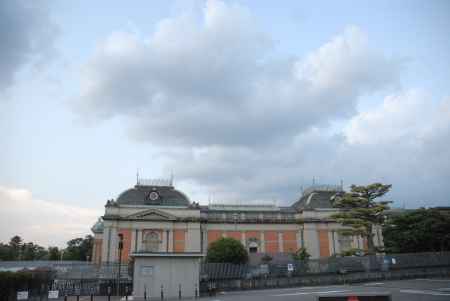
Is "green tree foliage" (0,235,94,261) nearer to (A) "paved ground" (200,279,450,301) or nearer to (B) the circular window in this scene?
(B) the circular window

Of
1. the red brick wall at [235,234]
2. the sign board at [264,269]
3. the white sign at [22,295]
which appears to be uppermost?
the red brick wall at [235,234]

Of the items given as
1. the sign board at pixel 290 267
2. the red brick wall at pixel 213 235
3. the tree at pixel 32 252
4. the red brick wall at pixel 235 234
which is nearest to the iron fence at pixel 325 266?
the sign board at pixel 290 267

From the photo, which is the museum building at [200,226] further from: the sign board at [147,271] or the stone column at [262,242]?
the sign board at [147,271]

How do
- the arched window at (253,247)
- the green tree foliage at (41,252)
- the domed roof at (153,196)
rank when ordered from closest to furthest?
the domed roof at (153,196) < the arched window at (253,247) < the green tree foliage at (41,252)

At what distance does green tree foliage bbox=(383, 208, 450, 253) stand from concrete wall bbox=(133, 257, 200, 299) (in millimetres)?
26164

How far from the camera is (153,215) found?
51.9 m

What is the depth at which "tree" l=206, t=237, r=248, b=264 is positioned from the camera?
4167 centimetres

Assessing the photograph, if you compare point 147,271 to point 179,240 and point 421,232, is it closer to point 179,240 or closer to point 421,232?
point 179,240

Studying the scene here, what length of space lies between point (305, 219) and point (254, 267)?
2744cm

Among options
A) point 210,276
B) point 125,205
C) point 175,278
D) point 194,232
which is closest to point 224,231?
point 194,232

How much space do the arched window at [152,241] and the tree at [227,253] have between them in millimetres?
11351

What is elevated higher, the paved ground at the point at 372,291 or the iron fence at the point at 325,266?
the iron fence at the point at 325,266

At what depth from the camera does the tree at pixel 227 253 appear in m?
41.7

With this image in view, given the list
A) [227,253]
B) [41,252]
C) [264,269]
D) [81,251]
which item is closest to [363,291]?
[264,269]
